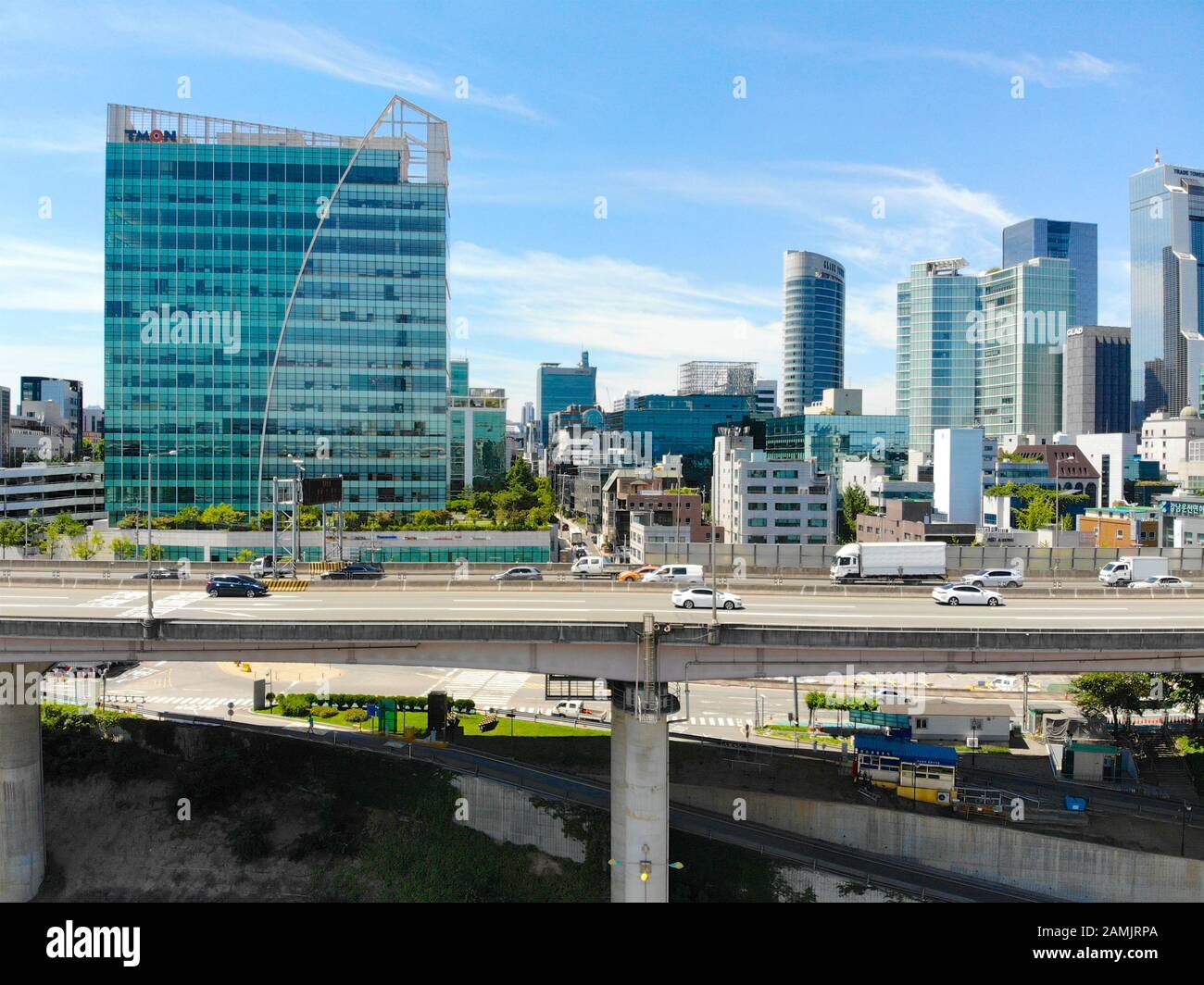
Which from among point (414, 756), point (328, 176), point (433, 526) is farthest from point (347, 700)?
point (328, 176)

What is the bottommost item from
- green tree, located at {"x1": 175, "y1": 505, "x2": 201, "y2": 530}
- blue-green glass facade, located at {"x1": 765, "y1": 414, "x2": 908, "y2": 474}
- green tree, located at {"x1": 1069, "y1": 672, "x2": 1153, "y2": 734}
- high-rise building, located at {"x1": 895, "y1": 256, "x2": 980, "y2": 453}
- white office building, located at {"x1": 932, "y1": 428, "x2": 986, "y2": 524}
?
green tree, located at {"x1": 1069, "y1": 672, "x2": 1153, "y2": 734}

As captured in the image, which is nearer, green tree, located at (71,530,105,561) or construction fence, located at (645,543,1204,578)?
construction fence, located at (645,543,1204,578)

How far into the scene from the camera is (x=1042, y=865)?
30.4 m

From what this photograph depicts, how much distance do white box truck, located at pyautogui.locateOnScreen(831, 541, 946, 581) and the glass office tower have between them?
52.2 m

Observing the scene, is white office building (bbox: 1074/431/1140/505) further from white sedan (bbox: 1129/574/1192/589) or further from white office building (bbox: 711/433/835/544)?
white sedan (bbox: 1129/574/1192/589)

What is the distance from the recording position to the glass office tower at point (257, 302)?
Result: 257ft

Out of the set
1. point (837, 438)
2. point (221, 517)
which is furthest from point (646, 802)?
point (837, 438)

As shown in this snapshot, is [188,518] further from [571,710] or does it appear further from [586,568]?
[586,568]

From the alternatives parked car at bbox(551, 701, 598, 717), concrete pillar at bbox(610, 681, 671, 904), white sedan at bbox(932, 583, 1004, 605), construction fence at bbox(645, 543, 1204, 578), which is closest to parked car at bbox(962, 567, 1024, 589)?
white sedan at bbox(932, 583, 1004, 605)

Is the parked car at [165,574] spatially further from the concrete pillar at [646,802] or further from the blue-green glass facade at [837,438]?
the blue-green glass facade at [837,438]

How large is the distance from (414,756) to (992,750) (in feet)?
82.6

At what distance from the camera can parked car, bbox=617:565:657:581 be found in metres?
38.6

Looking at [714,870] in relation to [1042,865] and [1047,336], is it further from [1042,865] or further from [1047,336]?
[1047,336]

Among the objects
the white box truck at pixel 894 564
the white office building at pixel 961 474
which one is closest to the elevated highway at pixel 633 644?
the white box truck at pixel 894 564
